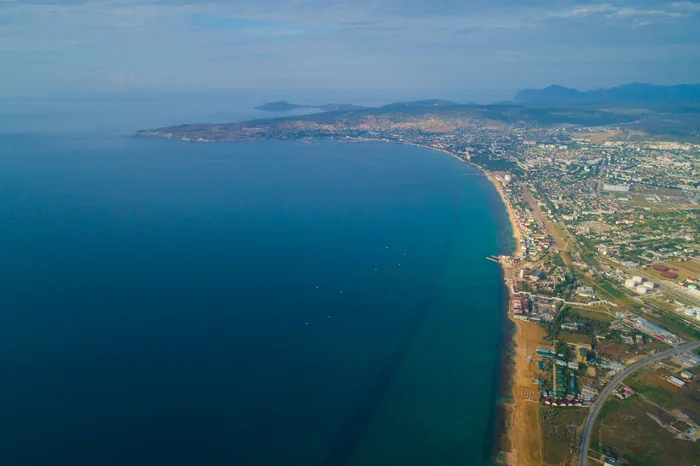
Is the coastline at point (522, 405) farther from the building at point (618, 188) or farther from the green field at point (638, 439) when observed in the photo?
the building at point (618, 188)

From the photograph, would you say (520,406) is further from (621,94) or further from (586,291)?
(621,94)

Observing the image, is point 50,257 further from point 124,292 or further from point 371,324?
point 371,324

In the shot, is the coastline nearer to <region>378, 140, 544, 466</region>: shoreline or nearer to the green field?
<region>378, 140, 544, 466</region>: shoreline

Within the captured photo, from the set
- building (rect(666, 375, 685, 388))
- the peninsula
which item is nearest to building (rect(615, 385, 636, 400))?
the peninsula

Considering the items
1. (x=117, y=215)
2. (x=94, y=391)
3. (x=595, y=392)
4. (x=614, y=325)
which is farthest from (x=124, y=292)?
(x=614, y=325)

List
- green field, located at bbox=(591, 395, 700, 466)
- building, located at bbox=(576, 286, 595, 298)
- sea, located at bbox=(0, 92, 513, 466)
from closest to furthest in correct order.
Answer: green field, located at bbox=(591, 395, 700, 466) < sea, located at bbox=(0, 92, 513, 466) < building, located at bbox=(576, 286, 595, 298)

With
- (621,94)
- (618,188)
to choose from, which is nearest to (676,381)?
(618,188)
